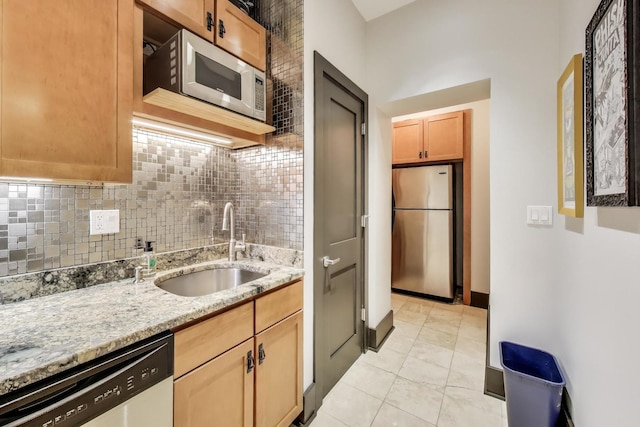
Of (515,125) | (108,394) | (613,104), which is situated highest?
(515,125)

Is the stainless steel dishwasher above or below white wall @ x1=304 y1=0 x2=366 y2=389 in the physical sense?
below

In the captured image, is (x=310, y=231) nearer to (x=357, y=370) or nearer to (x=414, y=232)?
(x=357, y=370)

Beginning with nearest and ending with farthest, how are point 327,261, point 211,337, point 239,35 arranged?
point 211,337 < point 239,35 < point 327,261

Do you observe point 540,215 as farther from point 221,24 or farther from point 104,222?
point 104,222

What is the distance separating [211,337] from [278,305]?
0.38 meters

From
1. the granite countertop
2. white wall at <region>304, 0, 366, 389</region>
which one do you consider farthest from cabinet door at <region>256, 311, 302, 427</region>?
the granite countertop

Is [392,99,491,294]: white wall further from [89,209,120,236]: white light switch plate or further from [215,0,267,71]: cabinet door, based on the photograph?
[89,209,120,236]: white light switch plate

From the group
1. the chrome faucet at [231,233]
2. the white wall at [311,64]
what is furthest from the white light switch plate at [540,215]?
the chrome faucet at [231,233]

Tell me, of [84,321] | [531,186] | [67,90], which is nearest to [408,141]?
[531,186]

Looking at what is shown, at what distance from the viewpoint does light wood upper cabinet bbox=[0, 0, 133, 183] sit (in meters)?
0.79

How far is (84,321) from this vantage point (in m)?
0.83

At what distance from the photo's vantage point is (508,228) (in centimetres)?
168

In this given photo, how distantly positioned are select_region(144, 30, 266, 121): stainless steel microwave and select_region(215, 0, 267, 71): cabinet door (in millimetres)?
75

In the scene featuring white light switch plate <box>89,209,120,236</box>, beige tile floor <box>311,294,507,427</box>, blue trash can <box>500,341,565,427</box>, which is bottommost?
beige tile floor <box>311,294,507,427</box>
